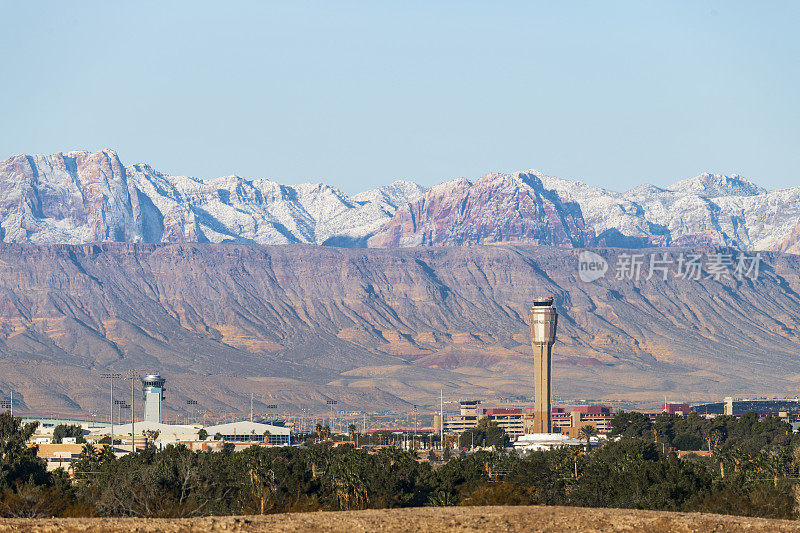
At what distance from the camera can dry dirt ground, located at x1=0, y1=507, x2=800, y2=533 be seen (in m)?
52.5

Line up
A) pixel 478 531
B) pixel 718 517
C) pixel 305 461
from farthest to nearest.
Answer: pixel 305 461 < pixel 718 517 < pixel 478 531

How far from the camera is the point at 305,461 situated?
157m

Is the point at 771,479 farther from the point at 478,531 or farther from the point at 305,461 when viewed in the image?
the point at 478,531

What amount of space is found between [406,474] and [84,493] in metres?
40.4

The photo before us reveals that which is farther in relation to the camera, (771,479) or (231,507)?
(771,479)

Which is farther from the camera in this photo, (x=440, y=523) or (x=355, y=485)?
(x=355, y=485)

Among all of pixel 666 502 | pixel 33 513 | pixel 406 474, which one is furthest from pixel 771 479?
pixel 33 513

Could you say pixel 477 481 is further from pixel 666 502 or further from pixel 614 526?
pixel 614 526

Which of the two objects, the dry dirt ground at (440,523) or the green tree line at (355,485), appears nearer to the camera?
the dry dirt ground at (440,523)

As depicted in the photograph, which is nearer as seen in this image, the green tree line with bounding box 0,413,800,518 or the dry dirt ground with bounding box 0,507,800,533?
the dry dirt ground with bounding box 0,507,800,533

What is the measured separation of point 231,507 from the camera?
314ft

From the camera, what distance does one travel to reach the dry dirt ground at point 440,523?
5247cm

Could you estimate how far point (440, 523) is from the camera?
53750 mm

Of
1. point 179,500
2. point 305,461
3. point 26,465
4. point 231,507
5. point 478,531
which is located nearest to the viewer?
point 478,531
